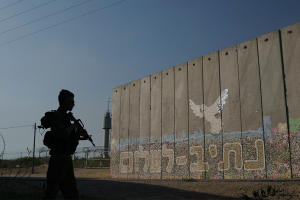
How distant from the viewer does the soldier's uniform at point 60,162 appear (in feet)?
10.3

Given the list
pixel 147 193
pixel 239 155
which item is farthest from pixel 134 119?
pixel 147 193

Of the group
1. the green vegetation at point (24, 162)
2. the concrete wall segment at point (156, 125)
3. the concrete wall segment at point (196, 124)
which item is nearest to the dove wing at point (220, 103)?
the concrete wall segment at point (196, 124)

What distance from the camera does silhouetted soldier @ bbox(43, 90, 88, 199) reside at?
313 centimetres

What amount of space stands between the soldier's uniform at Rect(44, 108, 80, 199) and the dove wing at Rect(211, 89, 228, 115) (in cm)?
710

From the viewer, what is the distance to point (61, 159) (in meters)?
3.19

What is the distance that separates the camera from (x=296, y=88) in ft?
25.5

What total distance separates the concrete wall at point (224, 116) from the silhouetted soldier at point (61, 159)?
6.52 meters

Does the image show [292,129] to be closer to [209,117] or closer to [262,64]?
[262,64]

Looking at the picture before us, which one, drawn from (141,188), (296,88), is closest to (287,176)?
(296,88)

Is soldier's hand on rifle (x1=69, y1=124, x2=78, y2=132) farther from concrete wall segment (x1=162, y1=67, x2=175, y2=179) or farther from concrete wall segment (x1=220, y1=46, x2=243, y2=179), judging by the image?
concrete wall segment (x1=162, y1=67, x2=175, y2=179)

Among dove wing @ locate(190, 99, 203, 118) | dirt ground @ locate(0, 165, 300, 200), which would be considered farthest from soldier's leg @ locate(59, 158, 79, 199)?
dove wing @ locate(190, 99, 203, 118)

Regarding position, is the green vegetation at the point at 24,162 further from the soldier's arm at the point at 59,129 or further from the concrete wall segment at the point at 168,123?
the soldier's arm at the point at 59,129

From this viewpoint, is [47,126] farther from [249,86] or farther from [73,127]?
[249,86]

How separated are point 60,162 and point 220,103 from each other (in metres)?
7.35
